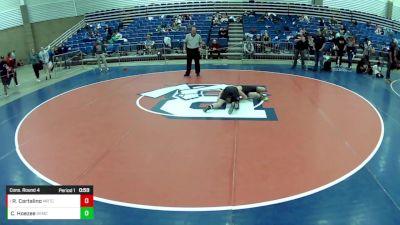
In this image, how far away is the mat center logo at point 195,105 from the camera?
10430 millimetres

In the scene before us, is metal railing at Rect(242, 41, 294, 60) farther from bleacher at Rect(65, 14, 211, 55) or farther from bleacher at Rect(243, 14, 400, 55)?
bleacher at Rect(65, 14, 211, 55)

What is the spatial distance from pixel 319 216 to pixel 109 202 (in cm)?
334

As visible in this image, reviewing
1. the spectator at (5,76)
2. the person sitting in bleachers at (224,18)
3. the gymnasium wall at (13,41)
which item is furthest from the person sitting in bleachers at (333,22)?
the gymnasium wall at (13,41)

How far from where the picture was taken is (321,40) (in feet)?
55.2

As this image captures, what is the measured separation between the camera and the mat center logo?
10.4 meters

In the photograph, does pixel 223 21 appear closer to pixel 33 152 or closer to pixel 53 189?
pixel 33 152

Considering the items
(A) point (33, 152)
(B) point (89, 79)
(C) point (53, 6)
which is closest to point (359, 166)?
(A) point (33, 152)

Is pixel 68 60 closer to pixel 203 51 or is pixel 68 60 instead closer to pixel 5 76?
pixel 5 76

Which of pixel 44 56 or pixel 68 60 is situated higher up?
pixel 44 56
